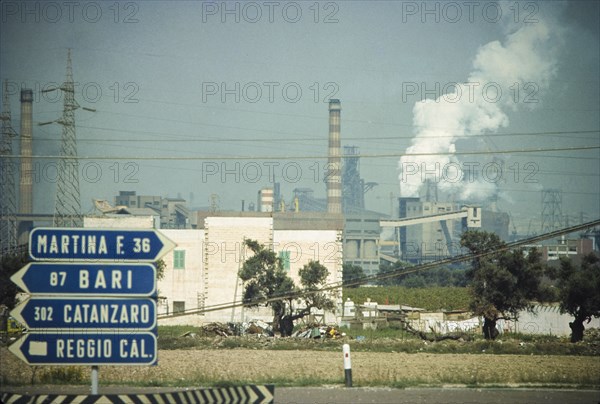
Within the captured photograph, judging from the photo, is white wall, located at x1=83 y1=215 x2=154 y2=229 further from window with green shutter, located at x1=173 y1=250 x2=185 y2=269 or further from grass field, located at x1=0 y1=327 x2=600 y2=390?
grass field, located at x1=0 y1=327 x2=600 y2=390

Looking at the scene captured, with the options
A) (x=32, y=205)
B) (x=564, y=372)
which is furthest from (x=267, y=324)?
(x=32, y=205)

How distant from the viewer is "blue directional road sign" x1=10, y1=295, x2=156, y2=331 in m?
11.2

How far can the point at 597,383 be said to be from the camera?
20.0 metres

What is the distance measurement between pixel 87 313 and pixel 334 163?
133m

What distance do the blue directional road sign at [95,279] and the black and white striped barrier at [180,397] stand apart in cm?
150

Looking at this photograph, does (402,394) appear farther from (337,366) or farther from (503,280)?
(503,280)

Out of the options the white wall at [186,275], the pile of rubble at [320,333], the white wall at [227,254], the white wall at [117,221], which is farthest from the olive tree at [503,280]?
the white wall at [117,221]

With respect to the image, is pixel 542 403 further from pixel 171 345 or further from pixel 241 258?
pixel 241 258

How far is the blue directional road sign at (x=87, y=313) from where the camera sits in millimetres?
11156

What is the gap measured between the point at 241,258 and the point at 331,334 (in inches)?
872

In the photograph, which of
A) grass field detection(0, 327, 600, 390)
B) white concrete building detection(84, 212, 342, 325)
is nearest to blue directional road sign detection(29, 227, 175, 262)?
grass field detection(0, 327, 600, 390)

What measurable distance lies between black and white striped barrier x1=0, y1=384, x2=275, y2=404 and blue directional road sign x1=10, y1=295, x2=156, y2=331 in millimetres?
1023

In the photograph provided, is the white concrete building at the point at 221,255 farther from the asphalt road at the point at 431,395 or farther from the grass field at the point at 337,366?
the asphalt road at the point at 431,395

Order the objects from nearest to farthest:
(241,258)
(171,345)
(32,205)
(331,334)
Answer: (171,345) → (331,334) → (241,258) → (32,205)
